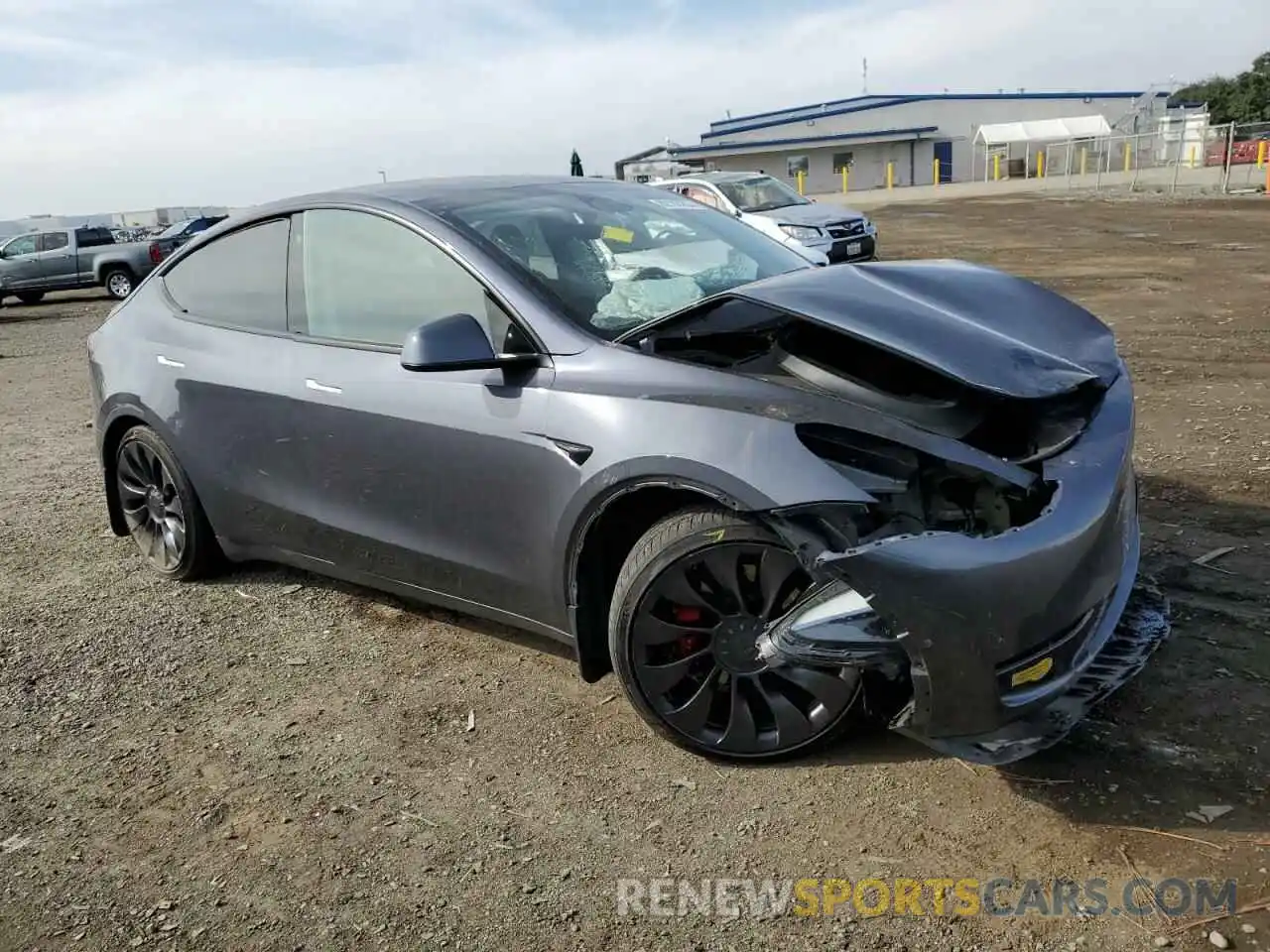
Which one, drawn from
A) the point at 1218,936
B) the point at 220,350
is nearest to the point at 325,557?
the point at 220,350

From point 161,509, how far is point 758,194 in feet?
43.7

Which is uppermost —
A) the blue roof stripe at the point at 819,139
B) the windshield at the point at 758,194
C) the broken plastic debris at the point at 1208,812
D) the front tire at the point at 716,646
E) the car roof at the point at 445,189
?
the blue roof stripe at the point at 819,139

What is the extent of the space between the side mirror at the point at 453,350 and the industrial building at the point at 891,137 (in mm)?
60844

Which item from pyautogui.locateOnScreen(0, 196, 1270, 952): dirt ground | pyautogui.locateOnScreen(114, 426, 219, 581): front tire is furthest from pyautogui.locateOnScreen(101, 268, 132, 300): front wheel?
pyautogui.locateOnScreen(0, 196, 1270, 952): dirt ground

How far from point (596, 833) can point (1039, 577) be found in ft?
4.20

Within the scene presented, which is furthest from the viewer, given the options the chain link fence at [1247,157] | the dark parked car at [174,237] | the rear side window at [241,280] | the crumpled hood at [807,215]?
the chain link fence at [1247,157]

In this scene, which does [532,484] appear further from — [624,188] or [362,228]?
[624,188]

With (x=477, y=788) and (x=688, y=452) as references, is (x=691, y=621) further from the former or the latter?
(x=477, y=788)

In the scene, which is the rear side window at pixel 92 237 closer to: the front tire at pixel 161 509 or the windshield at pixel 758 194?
the windshield at pixel 758 194

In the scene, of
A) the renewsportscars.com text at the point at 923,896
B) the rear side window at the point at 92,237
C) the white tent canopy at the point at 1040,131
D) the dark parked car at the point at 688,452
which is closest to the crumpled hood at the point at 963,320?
the dark parked car at the point at 688,452

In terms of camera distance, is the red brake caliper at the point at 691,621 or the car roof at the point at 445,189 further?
the car roof at the point at 445,189

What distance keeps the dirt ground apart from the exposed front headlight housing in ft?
35.9

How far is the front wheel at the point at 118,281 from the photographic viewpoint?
21594mm

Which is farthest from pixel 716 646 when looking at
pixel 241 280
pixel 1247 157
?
pixel 1247 157
